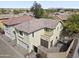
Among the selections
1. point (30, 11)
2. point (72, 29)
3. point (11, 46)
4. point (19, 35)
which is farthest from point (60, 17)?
point (11, 46)

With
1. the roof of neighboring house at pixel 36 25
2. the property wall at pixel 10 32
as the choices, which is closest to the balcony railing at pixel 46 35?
the roof of neighboring house at pixel 36 25

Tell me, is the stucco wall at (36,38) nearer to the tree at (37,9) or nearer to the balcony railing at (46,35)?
the balcony railing at (46,35)

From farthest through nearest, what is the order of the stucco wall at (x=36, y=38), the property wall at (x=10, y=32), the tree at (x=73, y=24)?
1. the property wall at (x=10, y=32)
2. the tree at (x=73, y=24)
3. the stucco wall at (x=36, y=38)

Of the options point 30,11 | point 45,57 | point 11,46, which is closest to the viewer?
point 45,57

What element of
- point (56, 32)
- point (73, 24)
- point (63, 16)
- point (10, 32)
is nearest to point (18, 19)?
point (10, 32)

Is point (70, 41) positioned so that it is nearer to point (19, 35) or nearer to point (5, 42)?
point (19, 35)

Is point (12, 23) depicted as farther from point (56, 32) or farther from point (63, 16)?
point (63, 16)

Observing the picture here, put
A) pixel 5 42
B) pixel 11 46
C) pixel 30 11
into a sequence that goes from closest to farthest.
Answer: pixel 30 11 → pixel 11 46 → pixel 5 42
